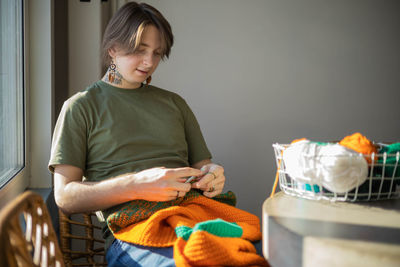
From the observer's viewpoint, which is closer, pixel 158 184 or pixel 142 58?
pixel 158 184

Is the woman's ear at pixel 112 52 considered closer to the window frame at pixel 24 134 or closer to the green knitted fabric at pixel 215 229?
the window frame at pixel 24 134

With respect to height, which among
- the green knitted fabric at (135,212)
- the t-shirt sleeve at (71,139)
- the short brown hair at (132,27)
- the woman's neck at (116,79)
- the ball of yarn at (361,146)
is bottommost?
the green knitted fabric at (135,212)

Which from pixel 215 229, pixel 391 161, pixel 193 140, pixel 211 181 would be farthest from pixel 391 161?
pixel 193 140

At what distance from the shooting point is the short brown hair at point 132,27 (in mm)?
1348

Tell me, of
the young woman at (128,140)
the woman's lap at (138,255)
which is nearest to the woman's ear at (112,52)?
the young woman at (128,140)

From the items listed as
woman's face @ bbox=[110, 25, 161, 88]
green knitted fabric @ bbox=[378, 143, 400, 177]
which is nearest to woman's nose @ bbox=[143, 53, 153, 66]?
woman's face @ bbox=[110, 25, 161, 88]

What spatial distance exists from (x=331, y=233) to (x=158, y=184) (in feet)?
1.82

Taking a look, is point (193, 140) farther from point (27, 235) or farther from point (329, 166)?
point (27, 235)

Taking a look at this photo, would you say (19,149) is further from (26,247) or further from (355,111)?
(355,111)

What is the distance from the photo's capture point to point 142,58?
1372 mm

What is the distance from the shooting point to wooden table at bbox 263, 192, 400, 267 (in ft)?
2.03

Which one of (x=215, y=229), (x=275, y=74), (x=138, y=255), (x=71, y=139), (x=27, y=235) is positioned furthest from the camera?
(x=275, y=74)

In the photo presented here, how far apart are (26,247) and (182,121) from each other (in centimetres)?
95

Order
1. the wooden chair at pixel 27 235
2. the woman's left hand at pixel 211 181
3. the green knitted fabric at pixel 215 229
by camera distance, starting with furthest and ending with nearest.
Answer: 1. the woman's left hand at pixel 211 181
2. the green knitted fabric at pixel 215 229
3. the wooden chair at pixel 27 235
